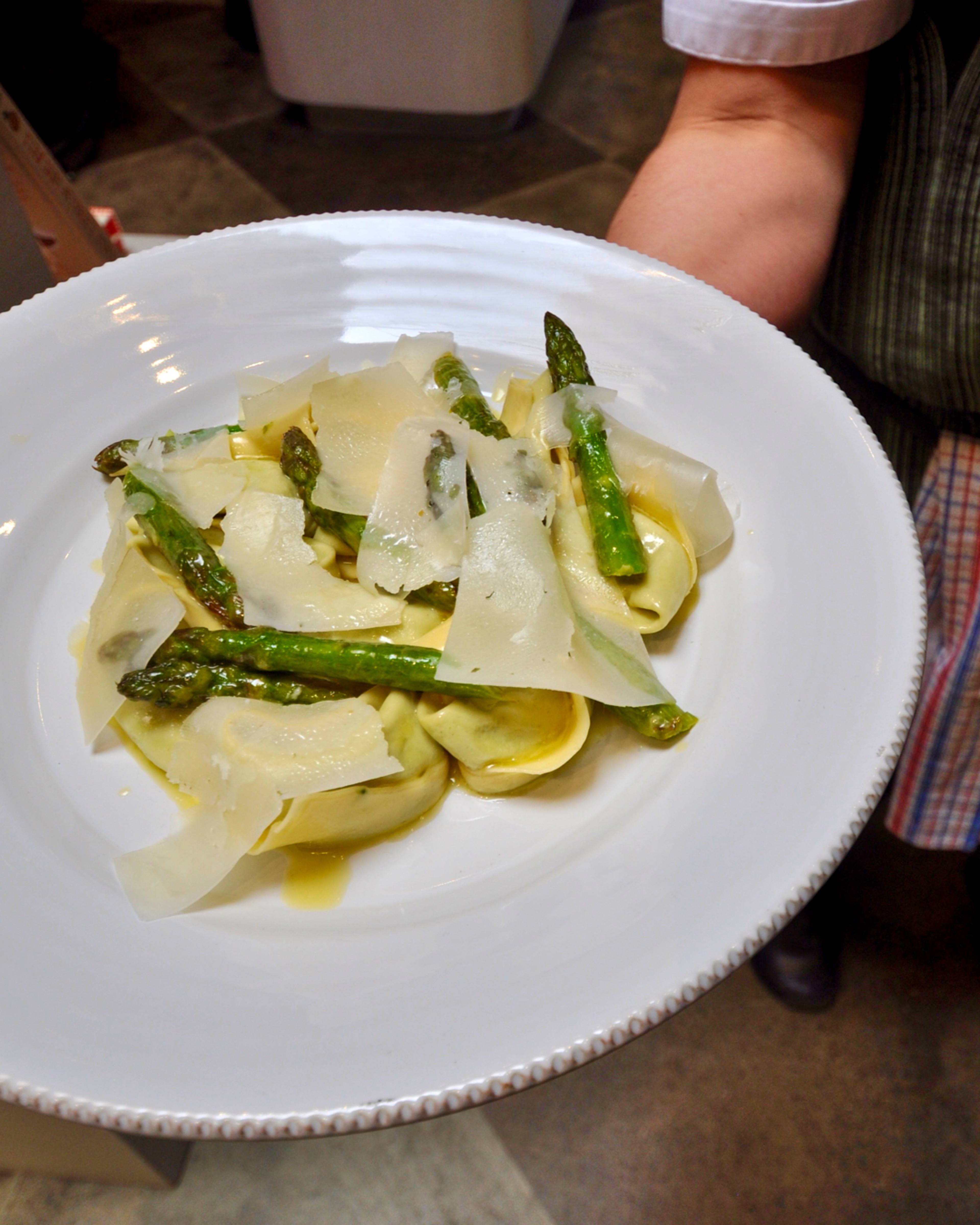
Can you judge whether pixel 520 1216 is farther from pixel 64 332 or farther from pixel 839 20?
pixel 839 20

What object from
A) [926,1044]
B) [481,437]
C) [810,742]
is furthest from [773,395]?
[926,1044]

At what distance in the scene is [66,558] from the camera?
1.95m

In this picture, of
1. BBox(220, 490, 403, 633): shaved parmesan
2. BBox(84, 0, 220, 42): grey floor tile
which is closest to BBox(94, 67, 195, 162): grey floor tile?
BBox(84, 0, 220, 42): grey floor tile

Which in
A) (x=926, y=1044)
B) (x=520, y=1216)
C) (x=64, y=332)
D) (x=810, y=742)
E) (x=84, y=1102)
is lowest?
(x=926, y=1044)

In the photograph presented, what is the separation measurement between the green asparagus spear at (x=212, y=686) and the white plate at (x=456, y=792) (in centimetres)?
14

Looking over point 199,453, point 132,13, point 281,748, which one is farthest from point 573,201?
point 281,748

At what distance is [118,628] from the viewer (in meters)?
1.74

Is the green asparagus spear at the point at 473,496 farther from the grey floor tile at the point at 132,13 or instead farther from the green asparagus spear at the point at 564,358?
the grey floor tile at the point at 132,13

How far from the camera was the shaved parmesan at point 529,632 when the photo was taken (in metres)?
1.58

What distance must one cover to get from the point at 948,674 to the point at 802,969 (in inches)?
50.5

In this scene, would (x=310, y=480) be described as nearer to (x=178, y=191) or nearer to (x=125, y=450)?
(x=125, y=450)

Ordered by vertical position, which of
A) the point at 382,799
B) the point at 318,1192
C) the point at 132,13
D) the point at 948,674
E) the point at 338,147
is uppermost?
the point at 132,13

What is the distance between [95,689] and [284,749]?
409mm

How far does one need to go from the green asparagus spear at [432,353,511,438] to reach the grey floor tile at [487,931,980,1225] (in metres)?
2.11
